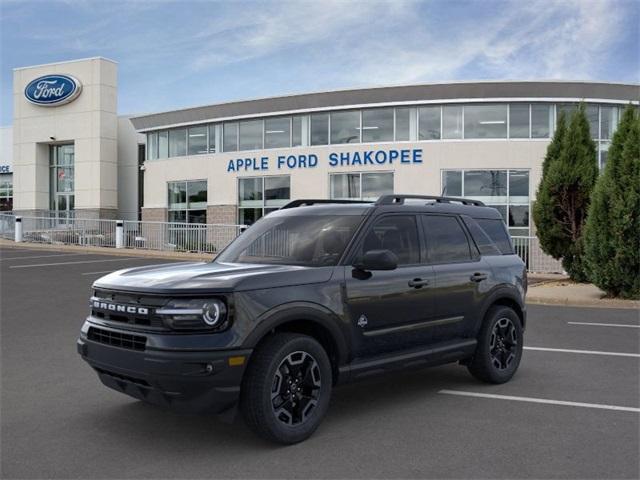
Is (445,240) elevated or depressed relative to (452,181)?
depressed

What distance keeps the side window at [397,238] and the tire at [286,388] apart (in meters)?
1.12

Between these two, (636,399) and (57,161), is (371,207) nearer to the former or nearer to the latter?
(636,399)

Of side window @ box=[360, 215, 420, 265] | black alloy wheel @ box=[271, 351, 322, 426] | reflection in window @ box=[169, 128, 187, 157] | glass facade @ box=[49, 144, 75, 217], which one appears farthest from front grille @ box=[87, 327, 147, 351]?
glass facade @ box=[49, 144, 75, 217]

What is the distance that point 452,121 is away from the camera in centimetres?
2578

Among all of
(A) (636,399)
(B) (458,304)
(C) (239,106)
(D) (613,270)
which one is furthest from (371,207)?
(C) (239,106)

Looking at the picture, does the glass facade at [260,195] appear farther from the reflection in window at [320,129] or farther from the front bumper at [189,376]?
the front bumper at [189,376]

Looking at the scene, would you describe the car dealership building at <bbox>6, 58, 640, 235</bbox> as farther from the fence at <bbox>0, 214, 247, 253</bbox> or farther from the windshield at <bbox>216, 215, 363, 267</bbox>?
the windshield at <bbox>216, 215, 363, 267</bbox>

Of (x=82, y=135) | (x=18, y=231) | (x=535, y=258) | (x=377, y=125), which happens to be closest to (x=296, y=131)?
(x=377, y=125)

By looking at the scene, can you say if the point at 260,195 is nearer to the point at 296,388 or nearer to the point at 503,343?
the point at 503,343

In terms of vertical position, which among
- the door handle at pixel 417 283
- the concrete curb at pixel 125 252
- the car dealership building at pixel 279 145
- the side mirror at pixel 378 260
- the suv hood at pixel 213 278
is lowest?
the concrete curb at pixel 125 252

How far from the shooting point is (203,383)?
169 inches

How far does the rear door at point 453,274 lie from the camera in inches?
234

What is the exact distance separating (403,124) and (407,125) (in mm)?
170

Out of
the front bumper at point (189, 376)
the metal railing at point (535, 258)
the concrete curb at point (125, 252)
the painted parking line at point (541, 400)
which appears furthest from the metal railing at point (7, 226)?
the front bumper at point (189, 376)
